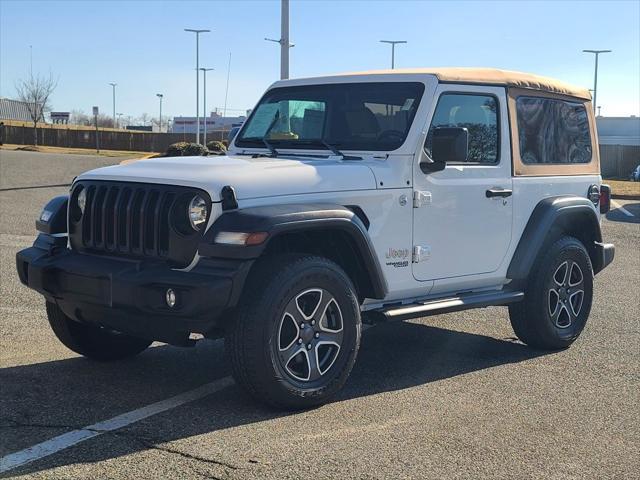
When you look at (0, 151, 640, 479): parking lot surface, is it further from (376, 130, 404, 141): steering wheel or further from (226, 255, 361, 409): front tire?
(376, 130, 404, 141): steering wheel

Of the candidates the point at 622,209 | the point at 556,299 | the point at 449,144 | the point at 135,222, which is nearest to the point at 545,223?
the point at 556,299

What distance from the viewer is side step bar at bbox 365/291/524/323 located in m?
5.33

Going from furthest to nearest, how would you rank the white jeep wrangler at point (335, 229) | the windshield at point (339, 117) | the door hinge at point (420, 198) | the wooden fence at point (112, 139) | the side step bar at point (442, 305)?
the wooden fence at point (112, 139) → the windshield at point (339, 117) → the door hinge at point (420, 198) → the side step bar at point (442, 305) → the white jeep wrangler at point (335, 229)

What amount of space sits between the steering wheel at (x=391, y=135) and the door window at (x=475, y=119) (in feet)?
0.87

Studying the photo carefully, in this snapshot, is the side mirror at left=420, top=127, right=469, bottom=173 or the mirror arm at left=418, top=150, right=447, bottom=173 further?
the mirror arm at left=418, top=150, right=447, bottom=173

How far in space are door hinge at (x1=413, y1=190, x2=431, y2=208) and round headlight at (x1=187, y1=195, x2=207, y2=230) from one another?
1553 mm

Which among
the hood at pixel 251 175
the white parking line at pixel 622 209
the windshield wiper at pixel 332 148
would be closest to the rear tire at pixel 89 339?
the hood at pixel 251 175

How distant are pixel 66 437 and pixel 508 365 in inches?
128

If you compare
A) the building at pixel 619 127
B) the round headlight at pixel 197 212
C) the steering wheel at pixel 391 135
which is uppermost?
the building at pixel 619 127

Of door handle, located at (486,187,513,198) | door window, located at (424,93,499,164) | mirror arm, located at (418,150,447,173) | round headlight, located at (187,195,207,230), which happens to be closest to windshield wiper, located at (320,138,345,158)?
mirror arm, located at (418,150,447,173)

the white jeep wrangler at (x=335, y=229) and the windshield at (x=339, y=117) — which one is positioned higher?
the windshield at (x=339, y=117)

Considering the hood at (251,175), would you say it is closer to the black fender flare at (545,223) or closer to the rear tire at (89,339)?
the rear tire at (89,339)

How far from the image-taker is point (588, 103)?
24.1 ft

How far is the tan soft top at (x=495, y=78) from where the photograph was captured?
5875 millimetres
